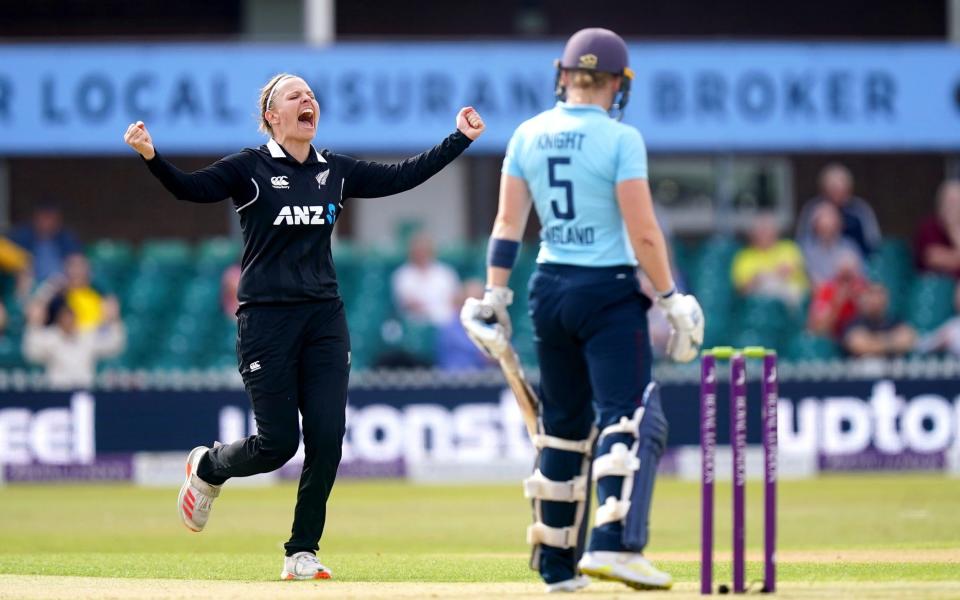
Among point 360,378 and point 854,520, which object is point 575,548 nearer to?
point 854,520

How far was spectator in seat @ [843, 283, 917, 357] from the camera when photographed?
14.3 metres

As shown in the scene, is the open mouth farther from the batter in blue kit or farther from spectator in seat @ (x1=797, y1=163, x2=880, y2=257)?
spectator in seat @ (x1=797, y1=163, x2=880, y2=257)

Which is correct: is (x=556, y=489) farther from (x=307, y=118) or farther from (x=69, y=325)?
(x=69, y=325)

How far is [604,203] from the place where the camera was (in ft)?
18.8

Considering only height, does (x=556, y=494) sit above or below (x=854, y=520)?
above

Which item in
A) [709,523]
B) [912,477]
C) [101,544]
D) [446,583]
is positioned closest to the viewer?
[709,523]

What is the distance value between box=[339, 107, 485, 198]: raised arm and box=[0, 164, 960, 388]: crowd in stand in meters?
7.49

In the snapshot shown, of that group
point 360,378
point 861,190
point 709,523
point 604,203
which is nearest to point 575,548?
point 709,523

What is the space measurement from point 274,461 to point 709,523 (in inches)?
78.5

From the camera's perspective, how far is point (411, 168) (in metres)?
6.77

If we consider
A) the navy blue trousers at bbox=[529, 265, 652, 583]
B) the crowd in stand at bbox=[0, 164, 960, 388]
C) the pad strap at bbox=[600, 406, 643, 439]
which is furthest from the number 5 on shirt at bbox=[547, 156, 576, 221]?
the crowd in stand at bbox=[0, 164, 960, 388]

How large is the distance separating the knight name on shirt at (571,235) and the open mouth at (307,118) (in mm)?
1342

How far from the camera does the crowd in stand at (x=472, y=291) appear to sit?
14320 mm

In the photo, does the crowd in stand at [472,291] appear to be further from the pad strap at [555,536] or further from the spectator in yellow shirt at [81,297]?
the pad strap at [555,536]
